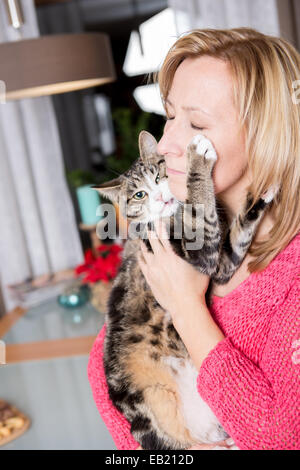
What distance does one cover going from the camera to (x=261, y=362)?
2.26ft

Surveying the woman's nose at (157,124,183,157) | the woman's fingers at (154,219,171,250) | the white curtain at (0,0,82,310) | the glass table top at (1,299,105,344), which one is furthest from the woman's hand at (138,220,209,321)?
the white curtain at (0,0,82,310)

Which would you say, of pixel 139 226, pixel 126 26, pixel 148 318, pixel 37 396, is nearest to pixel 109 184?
pixel 139 226

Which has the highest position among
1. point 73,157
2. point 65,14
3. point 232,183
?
point 65,14

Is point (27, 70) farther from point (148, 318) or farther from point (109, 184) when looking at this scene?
point (148, 318)

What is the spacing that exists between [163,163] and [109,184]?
170mm

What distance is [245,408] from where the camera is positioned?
2.07 ft

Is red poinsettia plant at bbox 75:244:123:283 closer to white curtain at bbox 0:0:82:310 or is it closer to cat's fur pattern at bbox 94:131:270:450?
cat's fur pattern at bbox 94:131:270:450

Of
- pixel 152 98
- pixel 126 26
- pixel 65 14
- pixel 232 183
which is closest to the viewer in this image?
pixel 232 183

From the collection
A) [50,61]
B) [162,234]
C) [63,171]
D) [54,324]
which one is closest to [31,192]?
[63,171]

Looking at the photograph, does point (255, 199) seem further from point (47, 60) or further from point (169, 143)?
point (47, 60)

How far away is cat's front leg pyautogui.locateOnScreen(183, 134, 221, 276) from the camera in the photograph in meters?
0.72

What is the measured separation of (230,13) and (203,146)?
6.60 ft

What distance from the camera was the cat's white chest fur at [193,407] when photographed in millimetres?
784

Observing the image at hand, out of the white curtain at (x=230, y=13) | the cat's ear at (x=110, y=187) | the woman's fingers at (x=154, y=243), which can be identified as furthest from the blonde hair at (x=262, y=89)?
the white curtain at (x=230, y=13)
